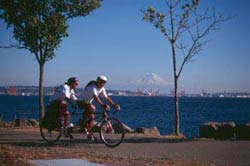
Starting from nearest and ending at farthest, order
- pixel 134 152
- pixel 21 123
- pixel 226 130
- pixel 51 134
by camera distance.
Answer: pixel 134 152 → pixel 51 134 → pixel 226 130 → pixel 21 123

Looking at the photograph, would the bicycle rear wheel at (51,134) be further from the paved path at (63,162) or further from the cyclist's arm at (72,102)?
the paved path at (63,162)

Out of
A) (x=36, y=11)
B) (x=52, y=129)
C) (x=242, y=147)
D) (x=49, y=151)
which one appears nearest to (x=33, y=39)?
(x=36, y=11)

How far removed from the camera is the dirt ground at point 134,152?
9031 millimetres

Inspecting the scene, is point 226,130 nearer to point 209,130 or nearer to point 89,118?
point 209,130

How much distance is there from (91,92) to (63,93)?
0.87 meters

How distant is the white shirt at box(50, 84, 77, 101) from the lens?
11971 millimetres

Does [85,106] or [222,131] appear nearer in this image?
[85,106]

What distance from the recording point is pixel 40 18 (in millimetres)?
20000

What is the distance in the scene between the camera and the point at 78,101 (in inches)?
473

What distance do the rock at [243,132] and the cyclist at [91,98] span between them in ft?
29.7

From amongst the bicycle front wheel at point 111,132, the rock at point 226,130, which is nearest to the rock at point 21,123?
the rock at point 226,130

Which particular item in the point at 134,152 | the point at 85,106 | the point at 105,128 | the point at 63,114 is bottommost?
the point at 134,152

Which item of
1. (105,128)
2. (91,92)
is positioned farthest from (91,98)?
(105,128)

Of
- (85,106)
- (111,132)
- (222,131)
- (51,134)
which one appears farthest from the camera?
(222,131)
